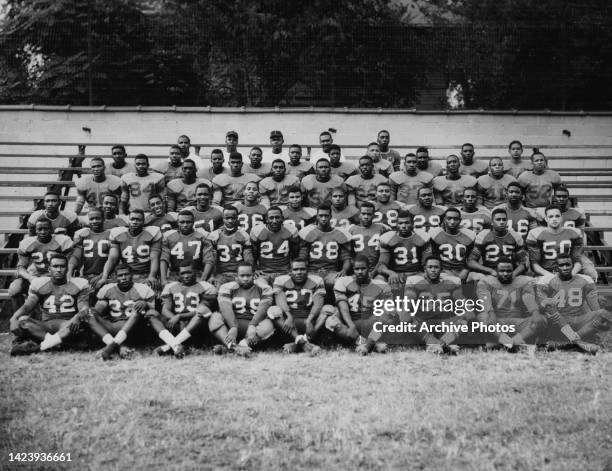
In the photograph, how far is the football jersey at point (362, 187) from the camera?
8.20m

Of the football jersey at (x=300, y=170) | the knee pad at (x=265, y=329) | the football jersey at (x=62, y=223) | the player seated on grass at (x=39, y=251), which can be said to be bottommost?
the knee pad at (x=265, y=329)

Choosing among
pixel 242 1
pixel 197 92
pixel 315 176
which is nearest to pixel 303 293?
pixel 315 176

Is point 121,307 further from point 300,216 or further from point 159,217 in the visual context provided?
point 300,216

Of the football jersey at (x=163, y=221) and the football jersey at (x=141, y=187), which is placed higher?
the football jersey at (x=141, y=187)

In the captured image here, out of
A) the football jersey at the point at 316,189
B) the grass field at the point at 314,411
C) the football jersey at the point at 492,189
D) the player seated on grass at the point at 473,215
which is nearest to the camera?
the grass field at the point at 314,411

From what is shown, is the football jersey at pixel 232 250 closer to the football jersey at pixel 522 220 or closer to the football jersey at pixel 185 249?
the football jersey at pixel 185 249

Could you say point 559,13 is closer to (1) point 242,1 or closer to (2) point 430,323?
(1) point 242,1

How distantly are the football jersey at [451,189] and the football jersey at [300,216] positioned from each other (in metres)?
1.72

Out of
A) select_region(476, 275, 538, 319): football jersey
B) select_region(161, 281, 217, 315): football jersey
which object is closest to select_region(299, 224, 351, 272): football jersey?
select_region(161, 281, 217, 315): football jersey

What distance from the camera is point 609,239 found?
11289 millimetres

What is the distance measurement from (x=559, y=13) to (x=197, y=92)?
25.1 feet

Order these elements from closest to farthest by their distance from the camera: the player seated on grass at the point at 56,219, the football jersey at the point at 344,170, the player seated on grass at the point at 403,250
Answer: the player seated on grass at the point at 403,250, the player seated on grass at the point at 56,219, the football jersey at the point at 344,170

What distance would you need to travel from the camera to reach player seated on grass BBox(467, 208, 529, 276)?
7.23 meters

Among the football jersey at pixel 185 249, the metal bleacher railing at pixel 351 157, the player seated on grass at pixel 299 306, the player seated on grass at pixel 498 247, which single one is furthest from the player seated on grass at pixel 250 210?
the metal bleacher railing at pixel 351 157
